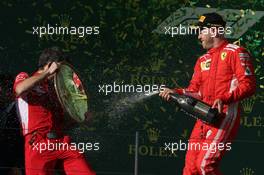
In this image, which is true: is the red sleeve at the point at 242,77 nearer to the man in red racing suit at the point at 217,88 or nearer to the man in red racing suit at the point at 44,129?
the man in red racing suit at the point at 217,88

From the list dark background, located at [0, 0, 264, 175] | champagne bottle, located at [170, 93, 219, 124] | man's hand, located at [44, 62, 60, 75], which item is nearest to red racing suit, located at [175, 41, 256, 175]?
champagne bottle, located at [170, 93, 219, 124]

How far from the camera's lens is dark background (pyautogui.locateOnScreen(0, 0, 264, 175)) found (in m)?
9.33

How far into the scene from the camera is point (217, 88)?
8969 millimetres

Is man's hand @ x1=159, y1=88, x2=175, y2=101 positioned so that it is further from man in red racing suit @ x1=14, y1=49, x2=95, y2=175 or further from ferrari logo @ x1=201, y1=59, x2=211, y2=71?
man in red racing suit @ x1=14, y1=49, x2=95, y2=175

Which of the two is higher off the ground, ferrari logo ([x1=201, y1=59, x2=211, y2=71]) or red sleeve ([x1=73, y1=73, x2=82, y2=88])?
ferrari logo ([x1=201, y1=59, x2=211, y2=71])

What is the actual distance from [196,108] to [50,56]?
1289mm

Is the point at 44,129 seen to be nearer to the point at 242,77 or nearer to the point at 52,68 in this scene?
the point at 52,68

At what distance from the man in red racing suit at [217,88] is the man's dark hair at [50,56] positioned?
929 mm

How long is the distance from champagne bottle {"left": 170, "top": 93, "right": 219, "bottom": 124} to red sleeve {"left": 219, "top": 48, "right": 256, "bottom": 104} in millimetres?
168

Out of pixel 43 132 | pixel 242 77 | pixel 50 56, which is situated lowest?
pixel 43 132

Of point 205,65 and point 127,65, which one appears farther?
point 127,65

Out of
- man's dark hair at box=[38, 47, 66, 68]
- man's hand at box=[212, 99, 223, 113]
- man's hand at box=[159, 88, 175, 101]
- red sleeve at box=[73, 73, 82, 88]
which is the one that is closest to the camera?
man's hand at box=[212, 99, 223, 113]

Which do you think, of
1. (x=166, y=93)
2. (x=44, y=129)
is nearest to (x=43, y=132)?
(x=44, y=129)

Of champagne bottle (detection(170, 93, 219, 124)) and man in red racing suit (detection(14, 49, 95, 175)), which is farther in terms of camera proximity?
man in red racing suit (detection(14, 49, 95, 175))
